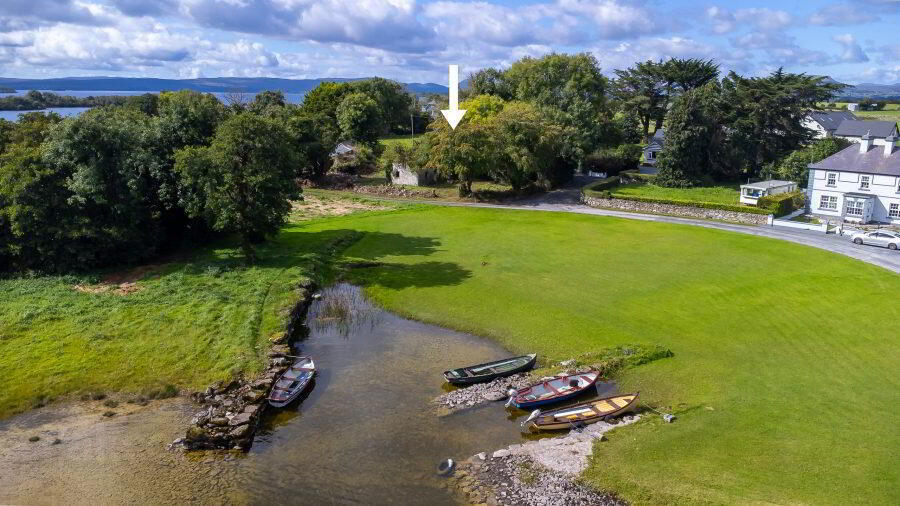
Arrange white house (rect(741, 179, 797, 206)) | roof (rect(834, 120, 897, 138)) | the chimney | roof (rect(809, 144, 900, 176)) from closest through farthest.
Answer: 1. roof (rect(809, 144, 900, 176))
2. the chimney
3. white house (rect(741, 179, 797, 206))
4. roof (rect(834, 120, 897, 138))

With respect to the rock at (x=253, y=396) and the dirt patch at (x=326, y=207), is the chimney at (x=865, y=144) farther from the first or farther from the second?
the rock at (x=253, y=396)

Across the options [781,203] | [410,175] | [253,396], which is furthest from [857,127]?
[253,396]

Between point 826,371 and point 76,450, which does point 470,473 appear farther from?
point 826,371

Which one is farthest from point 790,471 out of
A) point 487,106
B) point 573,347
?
point 487,106

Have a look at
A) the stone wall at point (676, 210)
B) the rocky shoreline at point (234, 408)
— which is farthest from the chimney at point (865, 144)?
the rocky shoreline at point (234, 408)

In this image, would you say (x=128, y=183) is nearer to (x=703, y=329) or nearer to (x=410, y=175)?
(x=703, y=329)

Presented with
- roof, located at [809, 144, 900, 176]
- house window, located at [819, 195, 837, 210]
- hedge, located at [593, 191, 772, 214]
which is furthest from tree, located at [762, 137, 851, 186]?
hedge, located at [593, 191, 772, 214]

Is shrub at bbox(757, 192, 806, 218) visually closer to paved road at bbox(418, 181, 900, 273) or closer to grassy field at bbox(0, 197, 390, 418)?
paved road at bbox(418, 181, 900, 273)
